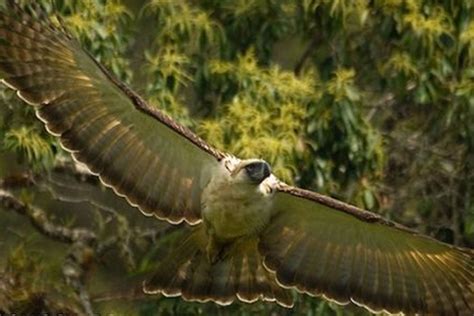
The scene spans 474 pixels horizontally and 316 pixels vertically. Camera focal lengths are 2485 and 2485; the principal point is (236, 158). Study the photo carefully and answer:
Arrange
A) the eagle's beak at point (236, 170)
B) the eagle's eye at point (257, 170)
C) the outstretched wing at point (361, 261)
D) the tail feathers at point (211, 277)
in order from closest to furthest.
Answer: the eagle's eye at point (257, 170) → the eagle's beak at point (236, 170) → the outstretched wing at point (361, 261) → the tail feathers at point (211, 277)

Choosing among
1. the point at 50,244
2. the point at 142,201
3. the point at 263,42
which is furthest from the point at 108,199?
the point at 142,201

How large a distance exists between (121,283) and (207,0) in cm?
183

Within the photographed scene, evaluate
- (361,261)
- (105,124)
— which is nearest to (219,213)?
(105,124)

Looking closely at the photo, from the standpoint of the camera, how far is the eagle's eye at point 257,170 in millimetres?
12586

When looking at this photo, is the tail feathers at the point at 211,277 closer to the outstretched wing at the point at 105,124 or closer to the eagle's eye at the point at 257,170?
the outstretched wing at the point at 105,124

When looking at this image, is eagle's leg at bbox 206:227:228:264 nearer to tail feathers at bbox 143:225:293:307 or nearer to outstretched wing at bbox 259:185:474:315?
tail feathers at bbox 143:225:293:307

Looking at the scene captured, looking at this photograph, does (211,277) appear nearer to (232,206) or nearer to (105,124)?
(232,206)

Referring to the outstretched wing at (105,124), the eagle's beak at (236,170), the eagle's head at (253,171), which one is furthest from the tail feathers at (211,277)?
the eagle's head at (253,171)

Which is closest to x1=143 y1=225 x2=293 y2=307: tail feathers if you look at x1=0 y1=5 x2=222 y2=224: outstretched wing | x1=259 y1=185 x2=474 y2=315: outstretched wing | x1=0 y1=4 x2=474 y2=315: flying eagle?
x1=0 y1=4 x2=474 y2=315: flying eagle

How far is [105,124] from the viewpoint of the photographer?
13016 millimetres

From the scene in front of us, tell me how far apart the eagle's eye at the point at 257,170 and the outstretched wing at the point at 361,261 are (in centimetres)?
26

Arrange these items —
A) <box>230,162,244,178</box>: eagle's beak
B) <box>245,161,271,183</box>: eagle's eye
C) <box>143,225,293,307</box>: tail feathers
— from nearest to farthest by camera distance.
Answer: <box>245,161,271,183</box>: eagle's eye → <box>230,162,244,178</box>: eagle's beak → <box>143,225,293,307</box>: tail feathers

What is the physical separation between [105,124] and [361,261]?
157 cm

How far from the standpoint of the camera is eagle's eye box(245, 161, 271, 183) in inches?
496
